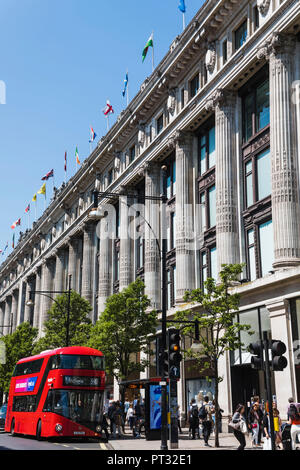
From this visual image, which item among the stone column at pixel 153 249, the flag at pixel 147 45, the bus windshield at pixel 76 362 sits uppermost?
the flag at pixel 147 45

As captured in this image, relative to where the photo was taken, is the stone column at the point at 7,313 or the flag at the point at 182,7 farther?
the stone column at the point at 7,313

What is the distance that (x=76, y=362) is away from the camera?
2633 centimetres

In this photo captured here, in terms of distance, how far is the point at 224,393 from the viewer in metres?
32.4

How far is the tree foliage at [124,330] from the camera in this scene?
38.3m

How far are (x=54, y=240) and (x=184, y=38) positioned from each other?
1631 inches

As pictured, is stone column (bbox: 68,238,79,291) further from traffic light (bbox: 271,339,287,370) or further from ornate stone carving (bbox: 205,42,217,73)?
traffic light (bbox: 271,339,287,370)

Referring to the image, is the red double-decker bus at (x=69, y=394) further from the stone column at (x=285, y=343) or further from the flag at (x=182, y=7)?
the flag at (x=182, y=7)

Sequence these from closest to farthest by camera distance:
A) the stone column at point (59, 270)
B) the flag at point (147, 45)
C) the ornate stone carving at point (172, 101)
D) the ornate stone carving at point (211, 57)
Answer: the ornate stone carving at point (211, 57)
the ornate stone carving at point (172, 101)
the flag at point (147, 45)
the stone column at point (59, 270)

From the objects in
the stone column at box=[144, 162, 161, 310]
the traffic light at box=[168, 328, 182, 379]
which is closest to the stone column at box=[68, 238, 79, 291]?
the stone column at box=[144, 162, 161, 310]

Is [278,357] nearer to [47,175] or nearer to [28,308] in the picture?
[47,175]

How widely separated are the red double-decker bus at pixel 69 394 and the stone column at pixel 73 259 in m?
39.2

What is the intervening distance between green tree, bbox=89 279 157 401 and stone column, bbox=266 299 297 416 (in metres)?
12.5

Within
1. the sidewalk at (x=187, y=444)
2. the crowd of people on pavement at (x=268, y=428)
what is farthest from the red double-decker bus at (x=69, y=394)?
the crowd of people on pavement at (x=268, y=428)

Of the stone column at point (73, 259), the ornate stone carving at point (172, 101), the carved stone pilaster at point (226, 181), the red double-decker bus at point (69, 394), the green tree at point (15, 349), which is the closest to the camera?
the red double-decker bus at point (69, 394)
